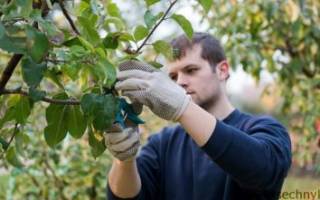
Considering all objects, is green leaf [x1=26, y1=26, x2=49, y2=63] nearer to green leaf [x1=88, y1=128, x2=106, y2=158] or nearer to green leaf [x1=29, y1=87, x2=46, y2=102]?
green leaf [x1=29, y1=87, x2=46, y2=102]

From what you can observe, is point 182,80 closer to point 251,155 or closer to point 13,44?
point 251,155

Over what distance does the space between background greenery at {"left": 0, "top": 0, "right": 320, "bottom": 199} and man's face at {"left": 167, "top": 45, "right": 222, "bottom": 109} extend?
0.15 m

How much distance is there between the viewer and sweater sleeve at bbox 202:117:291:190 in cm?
149

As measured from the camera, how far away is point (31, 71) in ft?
3.42

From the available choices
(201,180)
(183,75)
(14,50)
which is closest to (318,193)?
(201,180)

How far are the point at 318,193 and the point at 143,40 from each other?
1.00 metres

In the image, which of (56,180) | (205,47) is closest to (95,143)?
(205,47)

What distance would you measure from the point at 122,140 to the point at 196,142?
18cm

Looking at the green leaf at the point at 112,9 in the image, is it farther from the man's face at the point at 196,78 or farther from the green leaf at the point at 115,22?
the man's face at the point at 196,78

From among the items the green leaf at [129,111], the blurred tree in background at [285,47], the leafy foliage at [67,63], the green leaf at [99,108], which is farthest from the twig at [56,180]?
the green leaf at [99,108]

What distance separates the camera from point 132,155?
5.09 feet

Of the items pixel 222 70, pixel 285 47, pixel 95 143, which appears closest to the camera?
pixel 95 143

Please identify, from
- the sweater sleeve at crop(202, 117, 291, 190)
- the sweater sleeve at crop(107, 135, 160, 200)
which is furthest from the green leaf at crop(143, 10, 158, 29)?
the sweater sleeve at crop(107, 135, 160, 200)

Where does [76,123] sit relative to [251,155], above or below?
above
